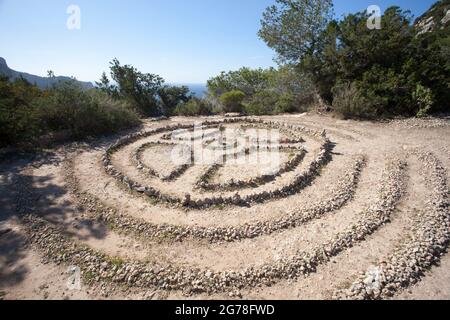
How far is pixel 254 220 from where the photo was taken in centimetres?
624

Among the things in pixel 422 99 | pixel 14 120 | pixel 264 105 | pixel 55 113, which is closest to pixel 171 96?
pixel 264 105

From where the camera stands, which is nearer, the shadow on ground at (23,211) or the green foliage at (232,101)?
the shadow on ground at (23,211)

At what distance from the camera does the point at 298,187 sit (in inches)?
302

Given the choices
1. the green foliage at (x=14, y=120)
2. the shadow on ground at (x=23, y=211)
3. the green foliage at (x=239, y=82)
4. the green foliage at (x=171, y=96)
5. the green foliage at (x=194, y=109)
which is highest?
the green foliage at (x=239, y=82)

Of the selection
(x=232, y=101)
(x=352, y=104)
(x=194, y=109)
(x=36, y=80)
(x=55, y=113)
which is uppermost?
(x=36, y=80)

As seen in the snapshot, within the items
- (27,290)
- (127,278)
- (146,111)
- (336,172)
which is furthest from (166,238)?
(146,111)

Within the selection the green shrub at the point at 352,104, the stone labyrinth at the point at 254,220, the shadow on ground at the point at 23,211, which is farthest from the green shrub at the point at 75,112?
the green shrub at the point at 352,104

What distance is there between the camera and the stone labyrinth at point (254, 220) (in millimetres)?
4598

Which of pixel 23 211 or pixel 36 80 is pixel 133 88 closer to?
pixel 23 211

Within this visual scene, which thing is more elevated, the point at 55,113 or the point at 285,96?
the point at 285,96

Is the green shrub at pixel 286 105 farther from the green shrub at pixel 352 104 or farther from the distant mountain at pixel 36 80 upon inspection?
the distant mountain at pixel 36 80

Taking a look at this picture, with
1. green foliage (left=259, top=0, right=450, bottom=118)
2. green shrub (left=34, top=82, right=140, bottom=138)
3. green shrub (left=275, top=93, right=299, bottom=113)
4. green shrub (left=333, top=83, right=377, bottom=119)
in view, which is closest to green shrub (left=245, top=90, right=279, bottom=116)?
green shrub (left=275, top=93, right=299, bottom=113)

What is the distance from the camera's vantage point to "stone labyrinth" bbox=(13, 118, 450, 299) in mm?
4598
